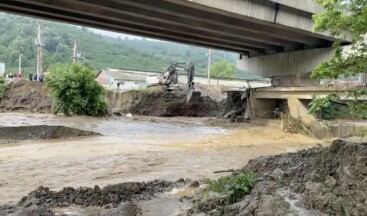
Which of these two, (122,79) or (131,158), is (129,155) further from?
(122,79)

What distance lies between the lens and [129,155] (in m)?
12.1

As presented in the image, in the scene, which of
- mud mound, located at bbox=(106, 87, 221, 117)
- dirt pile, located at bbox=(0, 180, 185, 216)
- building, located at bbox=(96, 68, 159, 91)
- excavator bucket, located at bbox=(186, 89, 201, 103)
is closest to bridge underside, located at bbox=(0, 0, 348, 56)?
excavator bucket, located at bbox=(186, 89, 201, 103)

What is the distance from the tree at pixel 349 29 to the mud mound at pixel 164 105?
2472 centimetres

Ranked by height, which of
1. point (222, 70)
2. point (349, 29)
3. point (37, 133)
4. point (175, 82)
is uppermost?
point (222, 70)

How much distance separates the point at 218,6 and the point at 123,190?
1197cm

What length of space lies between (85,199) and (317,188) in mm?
3301

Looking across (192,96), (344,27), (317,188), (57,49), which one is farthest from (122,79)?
(317,188)

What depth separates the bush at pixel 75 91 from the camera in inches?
997

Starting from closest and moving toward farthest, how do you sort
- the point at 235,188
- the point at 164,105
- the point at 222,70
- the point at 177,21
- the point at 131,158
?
the point at 235,188
the point at 131,158
the point at 177,21
the point at 164,105
the point at 222,70

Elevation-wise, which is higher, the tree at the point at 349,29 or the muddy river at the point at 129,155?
the tree at the point at 349,29

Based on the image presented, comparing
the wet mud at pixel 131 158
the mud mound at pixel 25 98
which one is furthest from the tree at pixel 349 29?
the mud mound at pixel 25 98

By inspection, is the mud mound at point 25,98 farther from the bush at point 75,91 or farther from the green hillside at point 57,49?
the green hillside at point 57,49

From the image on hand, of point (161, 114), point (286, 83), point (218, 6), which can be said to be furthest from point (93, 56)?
point (218, 6)

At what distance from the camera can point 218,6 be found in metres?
16.4
